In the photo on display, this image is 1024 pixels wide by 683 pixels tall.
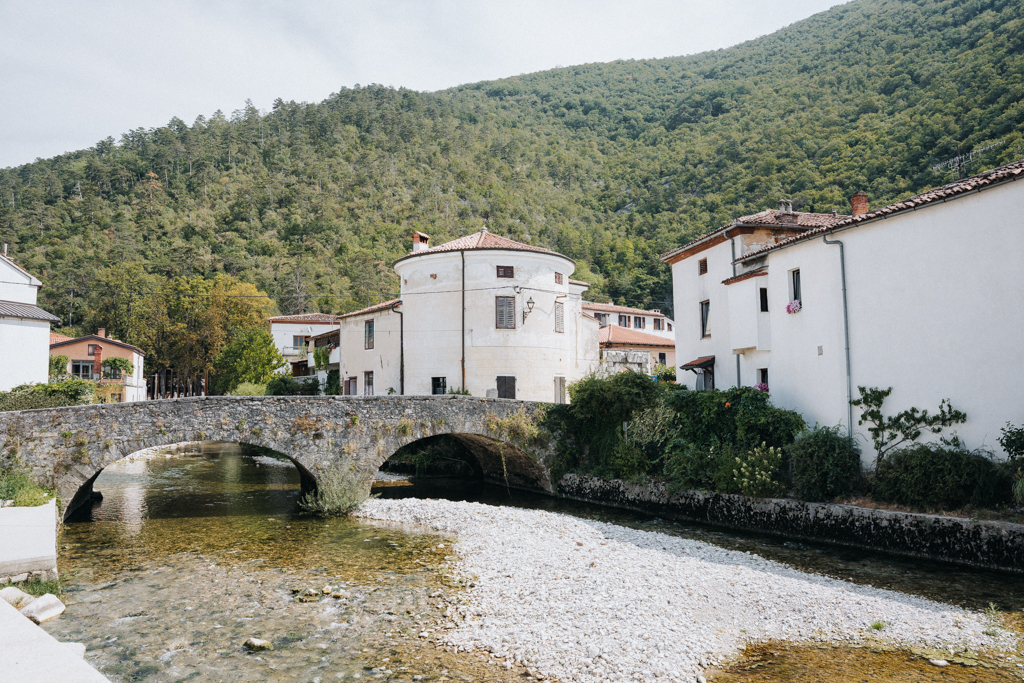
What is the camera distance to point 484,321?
30359 mm

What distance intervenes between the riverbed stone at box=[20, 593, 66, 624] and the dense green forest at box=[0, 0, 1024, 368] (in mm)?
44210

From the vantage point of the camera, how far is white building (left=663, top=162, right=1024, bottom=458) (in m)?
14.4

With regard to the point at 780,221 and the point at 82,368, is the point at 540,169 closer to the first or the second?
the point at 82,368

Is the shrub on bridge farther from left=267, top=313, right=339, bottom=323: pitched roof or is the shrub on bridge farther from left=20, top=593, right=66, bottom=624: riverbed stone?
left=20, top=593, right=66, bottom=624: riverbed stone

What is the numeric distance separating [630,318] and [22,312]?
41107 mm

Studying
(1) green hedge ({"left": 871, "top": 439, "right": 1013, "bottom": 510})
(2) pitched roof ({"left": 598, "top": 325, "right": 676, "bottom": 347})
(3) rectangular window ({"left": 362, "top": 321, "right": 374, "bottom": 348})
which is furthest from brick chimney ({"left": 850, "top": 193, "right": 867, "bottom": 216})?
(3) rectangular window ({"left": 362, "top": 321, "right": 374, "bottom": 348})

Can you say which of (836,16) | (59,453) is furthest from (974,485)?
(836,16)

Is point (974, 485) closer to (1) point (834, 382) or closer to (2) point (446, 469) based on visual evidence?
(1) point (834, 382)

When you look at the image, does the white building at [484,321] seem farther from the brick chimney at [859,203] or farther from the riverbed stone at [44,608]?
the riverbed stone at [44,608]

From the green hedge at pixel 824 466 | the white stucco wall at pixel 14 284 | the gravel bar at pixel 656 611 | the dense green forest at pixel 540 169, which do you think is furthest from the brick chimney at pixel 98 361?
the green hedge at pixel 824 466

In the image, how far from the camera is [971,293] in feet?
49.0

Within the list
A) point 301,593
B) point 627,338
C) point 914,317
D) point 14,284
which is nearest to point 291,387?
point 14,284

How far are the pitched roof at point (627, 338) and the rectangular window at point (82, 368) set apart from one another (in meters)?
41.2

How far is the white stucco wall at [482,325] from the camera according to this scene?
30.3 m
